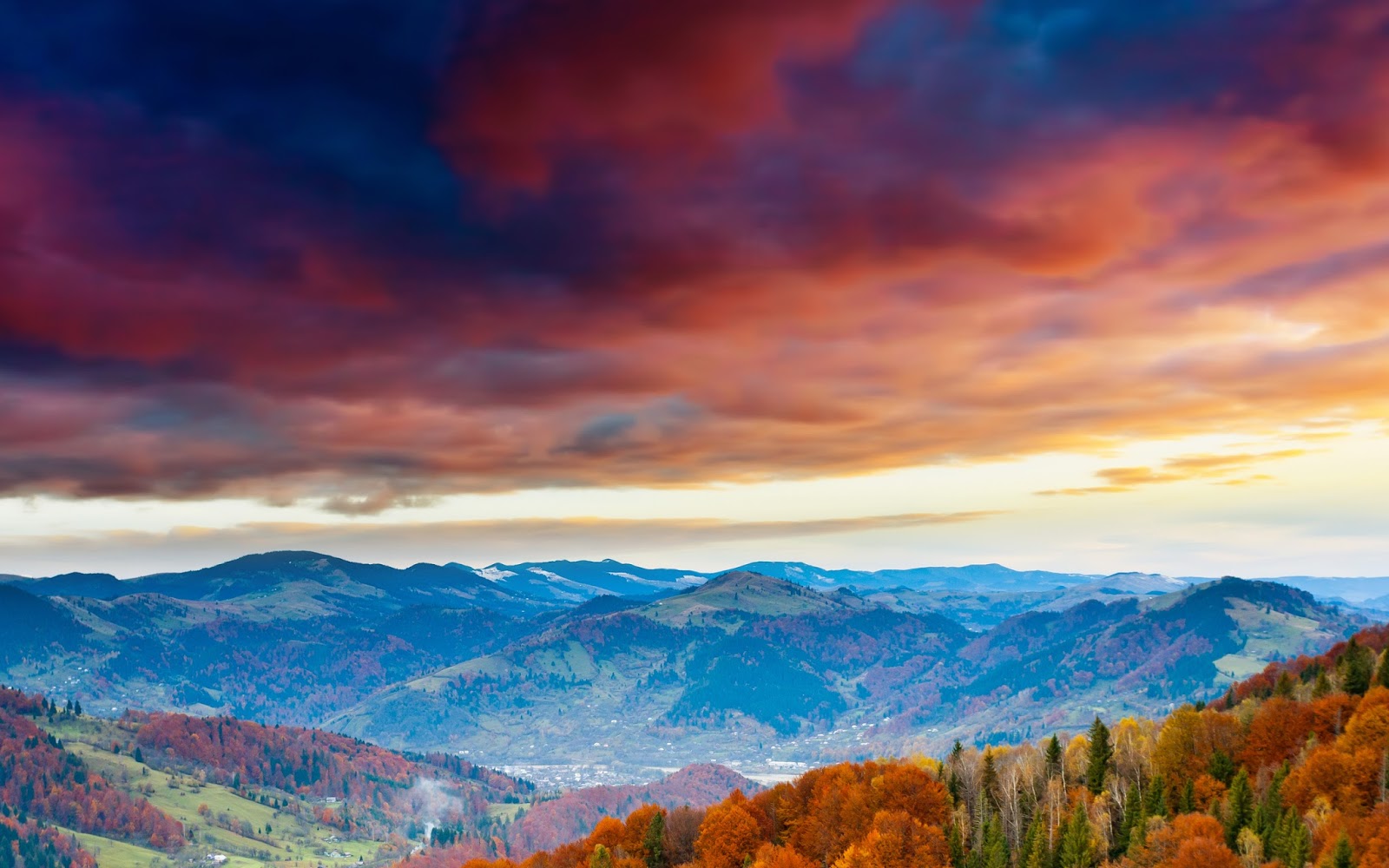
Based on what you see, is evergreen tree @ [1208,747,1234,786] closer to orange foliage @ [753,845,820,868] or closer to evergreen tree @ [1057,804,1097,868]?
evergreen tree @ [1057,804,1097,868]

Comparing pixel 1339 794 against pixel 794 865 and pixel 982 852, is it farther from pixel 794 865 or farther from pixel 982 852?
pixel 794 865

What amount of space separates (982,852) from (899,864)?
50.1 ft

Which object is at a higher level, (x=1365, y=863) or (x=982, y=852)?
(x=1365, y=863)

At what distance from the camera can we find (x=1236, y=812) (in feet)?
523

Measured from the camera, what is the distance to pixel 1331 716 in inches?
7820

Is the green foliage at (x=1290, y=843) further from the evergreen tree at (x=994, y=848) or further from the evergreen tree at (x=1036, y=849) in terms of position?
the evergreen tree at (x=994, y=848)

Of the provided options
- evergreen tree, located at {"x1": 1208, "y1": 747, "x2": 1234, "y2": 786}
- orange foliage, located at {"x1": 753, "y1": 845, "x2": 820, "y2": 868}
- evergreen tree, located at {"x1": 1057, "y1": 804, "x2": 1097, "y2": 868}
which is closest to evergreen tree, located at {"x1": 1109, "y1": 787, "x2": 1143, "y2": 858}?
evergreen tree, located at {"x1": 1057, "y1": 804, "x2": 1097, "y2": 868}

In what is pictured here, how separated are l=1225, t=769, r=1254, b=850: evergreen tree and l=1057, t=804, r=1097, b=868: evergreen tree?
1971cm

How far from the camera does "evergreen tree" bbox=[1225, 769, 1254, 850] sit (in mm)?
158250

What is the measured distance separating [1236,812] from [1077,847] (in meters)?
24.2

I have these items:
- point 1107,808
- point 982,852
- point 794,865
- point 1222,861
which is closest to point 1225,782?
point 1107,808

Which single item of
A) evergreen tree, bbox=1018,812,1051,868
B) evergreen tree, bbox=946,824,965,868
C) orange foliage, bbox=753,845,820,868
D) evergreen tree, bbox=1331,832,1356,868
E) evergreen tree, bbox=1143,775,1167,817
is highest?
evergreen tree, bbox=1331,832,1356,868

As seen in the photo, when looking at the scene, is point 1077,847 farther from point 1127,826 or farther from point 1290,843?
Answer: point 1290,843

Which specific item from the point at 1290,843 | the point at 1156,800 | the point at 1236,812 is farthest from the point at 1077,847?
the point at 1290,843
